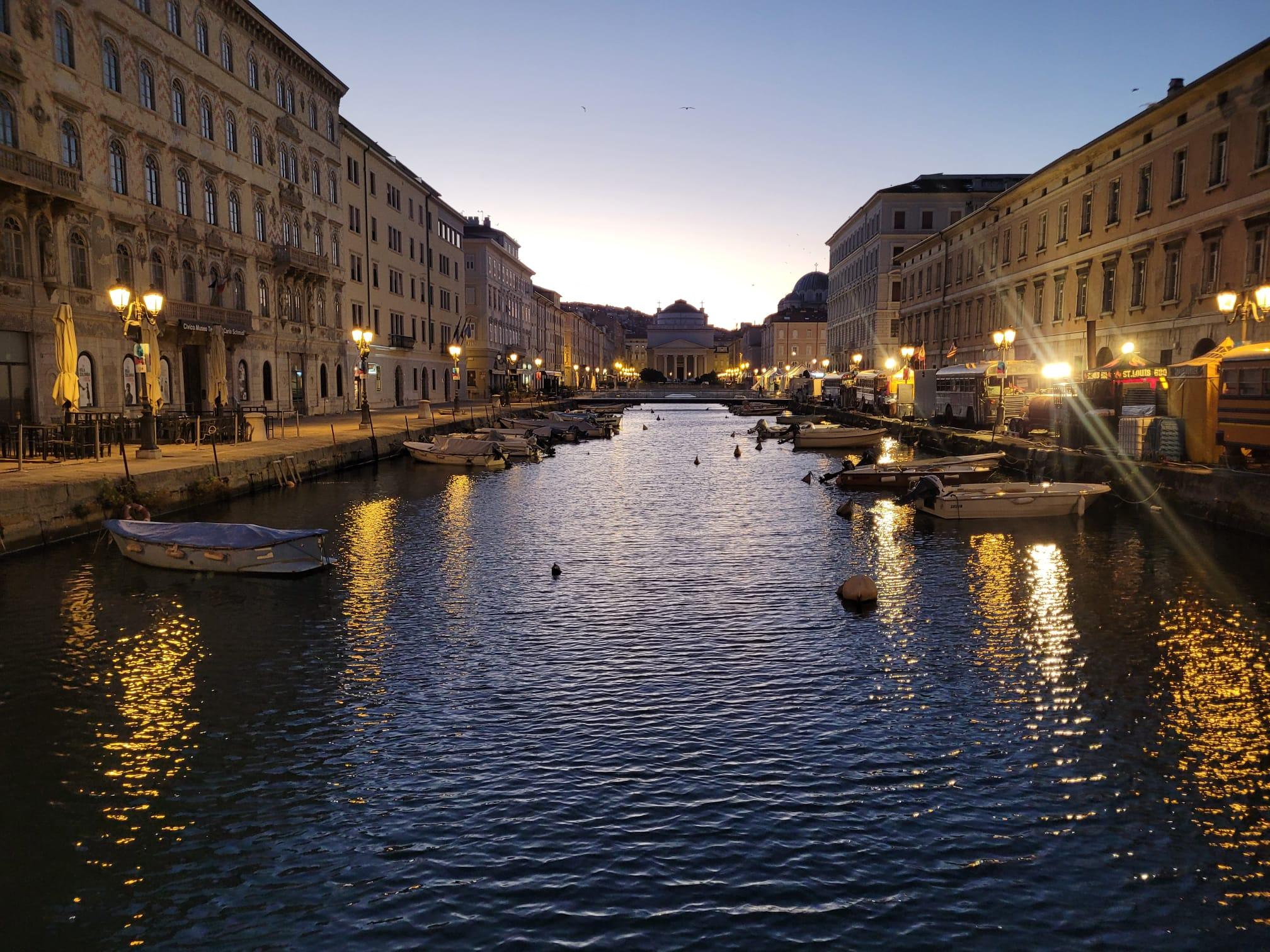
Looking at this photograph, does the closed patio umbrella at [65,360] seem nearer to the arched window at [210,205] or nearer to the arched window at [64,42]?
the arched window at [64,42]

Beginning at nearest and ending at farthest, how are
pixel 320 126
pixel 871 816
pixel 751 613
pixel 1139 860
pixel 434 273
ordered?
pixel 1139 860, pixel 871 816, pixel 751 613, pixel 320 126, pixel 434 273

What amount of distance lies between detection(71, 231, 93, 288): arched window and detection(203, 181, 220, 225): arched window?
33.5 ft

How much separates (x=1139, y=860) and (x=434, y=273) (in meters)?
83.9

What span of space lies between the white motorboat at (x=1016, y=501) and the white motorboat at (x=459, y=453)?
2134 centimetres

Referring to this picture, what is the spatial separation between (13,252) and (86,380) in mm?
5407

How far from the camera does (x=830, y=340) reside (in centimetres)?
12750

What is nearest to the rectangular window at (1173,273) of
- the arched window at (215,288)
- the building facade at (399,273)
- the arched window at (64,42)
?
the arched window at (215,288)

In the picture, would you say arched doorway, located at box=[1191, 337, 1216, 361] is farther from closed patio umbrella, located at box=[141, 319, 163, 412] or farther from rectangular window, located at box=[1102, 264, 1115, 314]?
closed patio umbrella, located at box=[141, 319, 163, 412]

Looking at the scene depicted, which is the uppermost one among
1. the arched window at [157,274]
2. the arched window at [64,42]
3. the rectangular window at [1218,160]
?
the arched window at [64,42]

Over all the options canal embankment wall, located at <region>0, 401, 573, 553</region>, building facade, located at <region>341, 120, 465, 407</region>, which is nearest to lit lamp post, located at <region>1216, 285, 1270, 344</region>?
canal embankment wall, located at <region>0, 401, 573, 553</region>

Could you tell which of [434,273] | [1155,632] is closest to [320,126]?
[434,273]

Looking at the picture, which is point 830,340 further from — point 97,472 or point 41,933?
point 41,933

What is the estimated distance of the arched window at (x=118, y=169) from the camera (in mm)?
35875

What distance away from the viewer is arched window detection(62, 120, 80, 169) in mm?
33000
